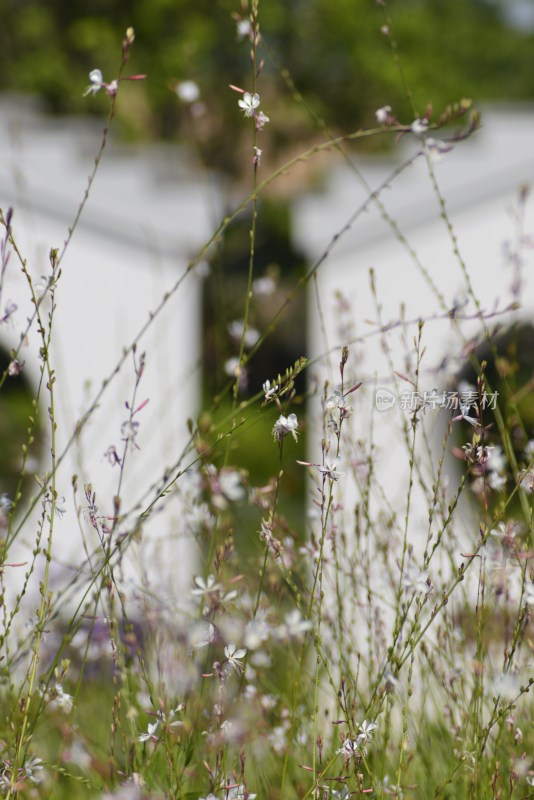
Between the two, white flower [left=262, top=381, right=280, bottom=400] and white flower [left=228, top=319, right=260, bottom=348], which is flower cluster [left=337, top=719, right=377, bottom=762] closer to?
white flower [left=262, top=381, right=280, bottom=400]

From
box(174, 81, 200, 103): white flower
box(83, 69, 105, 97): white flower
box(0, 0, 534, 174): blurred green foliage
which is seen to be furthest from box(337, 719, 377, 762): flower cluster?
box(0, 0, 534, 174): blurred green foliage

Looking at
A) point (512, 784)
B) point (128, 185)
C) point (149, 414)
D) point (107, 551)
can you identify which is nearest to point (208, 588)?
point (107, 551)

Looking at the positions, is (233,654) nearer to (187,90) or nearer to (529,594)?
(529,594)

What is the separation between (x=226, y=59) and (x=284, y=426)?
18.5 m

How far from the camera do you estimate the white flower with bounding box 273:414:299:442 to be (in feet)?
4.36

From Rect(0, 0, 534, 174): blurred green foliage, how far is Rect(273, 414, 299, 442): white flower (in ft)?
46.7

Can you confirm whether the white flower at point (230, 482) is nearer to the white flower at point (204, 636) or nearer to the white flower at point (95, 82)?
the white flower at point (204, 636)

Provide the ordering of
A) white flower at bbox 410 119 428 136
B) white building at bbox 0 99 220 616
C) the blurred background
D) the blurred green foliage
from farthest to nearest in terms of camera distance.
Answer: the blurred green foliage → the blurred background → white building at bbox 0 99 220 616 → white flower at bbox 410 119 428 136

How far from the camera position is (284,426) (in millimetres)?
1351

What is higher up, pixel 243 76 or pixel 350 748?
pixel 243 76

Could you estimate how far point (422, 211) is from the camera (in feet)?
22.8

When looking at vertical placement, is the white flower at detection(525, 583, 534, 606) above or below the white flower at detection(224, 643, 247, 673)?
above

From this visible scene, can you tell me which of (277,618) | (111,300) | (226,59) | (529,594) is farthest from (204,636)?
(226,59)

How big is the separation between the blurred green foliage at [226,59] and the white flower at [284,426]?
1422 cm
